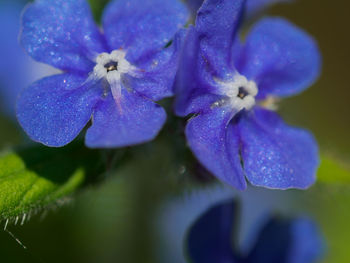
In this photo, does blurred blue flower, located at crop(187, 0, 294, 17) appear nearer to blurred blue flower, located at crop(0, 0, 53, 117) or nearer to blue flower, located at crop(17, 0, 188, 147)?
blue flower, located at crop(17, 0, 188, 147)

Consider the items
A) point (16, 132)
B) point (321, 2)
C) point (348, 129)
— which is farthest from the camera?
point (321, 2)

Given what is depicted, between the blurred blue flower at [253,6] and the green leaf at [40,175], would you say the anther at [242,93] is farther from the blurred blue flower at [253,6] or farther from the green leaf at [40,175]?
the blurred blue flower at [253,6]

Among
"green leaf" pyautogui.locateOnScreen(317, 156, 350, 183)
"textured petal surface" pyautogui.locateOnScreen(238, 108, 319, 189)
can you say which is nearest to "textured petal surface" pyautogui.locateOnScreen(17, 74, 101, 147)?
"textured petal surface" pyautogui.locateOnScreen(238, 108, 319, 189)

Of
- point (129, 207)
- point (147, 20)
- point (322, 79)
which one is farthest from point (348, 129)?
point (147, 20)

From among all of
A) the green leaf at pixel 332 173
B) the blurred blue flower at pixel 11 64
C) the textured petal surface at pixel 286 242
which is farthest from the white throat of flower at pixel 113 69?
the blurred blue flower at pixel 11 64

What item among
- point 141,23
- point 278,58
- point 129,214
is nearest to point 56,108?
point 141,23

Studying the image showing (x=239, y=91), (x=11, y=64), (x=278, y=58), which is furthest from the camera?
(x=11, y=64)

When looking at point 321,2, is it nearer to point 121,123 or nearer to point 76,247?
point 76,247

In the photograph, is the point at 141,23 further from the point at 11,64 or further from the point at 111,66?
the point at 11,64
